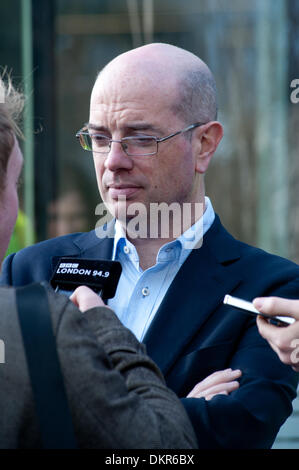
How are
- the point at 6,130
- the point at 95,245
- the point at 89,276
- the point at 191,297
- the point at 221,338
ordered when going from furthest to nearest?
the point at 95,245 → the point at 191,297 → the point at 221,338 → the point at 89,276 → the point at 6,130

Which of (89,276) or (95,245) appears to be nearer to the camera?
(89,276)

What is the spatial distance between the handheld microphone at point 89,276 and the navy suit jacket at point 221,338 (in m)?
0.44

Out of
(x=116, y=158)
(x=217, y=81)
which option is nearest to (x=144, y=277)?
(x=116, y=158)

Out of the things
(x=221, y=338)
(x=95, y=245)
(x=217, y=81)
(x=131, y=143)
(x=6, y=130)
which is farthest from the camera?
(x=217, y=81)

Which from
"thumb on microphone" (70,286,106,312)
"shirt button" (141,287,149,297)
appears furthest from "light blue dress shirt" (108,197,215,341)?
"thumb on microphone" (70,286,106,312)

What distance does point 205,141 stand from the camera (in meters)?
2.73

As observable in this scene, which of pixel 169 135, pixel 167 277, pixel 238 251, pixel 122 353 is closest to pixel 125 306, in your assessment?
pixel 167 277

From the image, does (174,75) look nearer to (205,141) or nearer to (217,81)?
(205,141)

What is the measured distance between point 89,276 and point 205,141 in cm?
98

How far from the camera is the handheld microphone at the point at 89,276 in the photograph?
1.94 metres

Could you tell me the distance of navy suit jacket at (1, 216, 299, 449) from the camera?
83.8 inches

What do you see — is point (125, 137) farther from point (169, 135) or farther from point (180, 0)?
point (180, 0)

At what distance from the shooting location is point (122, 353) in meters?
1.60
